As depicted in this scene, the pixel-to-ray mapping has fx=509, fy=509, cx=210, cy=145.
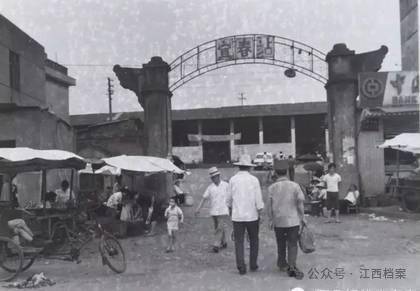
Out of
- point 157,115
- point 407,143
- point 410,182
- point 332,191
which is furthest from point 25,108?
point 410,182

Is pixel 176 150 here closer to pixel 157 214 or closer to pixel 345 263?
pixel 157 214

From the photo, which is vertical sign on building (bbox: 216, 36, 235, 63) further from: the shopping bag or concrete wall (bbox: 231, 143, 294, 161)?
concrete wall (bbox: 231, 143, 294, 161)

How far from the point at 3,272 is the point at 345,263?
219 inches

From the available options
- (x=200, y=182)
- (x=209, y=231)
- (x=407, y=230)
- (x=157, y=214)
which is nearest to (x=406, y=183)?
(x=407, y=230)

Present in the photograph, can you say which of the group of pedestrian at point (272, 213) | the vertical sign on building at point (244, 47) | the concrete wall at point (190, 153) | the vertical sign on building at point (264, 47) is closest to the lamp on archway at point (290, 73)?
the vertical sign on building at point (264, 47)

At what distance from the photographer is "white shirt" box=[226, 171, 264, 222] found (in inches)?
298

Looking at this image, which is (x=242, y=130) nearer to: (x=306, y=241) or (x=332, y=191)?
(x=332, y=191)

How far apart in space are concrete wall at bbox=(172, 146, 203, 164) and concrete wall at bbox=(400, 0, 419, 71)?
1942cm

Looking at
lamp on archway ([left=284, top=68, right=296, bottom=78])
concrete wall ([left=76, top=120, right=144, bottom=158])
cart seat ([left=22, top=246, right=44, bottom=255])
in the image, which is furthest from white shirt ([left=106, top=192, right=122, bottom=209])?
concrete wall ([left=76, top=120, right=144, bottom=158])

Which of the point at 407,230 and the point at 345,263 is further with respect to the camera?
the point at 407,230

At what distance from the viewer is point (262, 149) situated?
39.8 m

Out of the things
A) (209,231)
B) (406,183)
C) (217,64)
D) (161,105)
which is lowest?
(209,231)

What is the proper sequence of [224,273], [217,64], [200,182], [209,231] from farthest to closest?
1. [200,182]
2. [217,64]
3. [209,231]
4. [224,273]

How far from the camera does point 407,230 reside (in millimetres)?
11727
